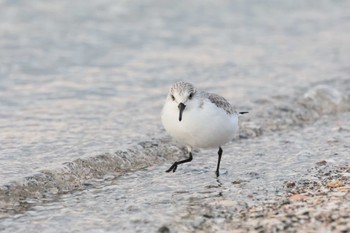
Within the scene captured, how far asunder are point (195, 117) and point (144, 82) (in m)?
4.68

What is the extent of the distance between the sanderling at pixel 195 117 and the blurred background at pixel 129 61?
140cm

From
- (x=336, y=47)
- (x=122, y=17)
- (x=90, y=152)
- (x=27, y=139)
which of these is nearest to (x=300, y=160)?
(x=90, y=152)

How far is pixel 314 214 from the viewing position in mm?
4809

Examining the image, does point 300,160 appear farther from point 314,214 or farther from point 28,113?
point 28,113

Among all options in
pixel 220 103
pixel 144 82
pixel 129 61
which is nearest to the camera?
pixel 220 103

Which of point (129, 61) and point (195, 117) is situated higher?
point (129, 61)

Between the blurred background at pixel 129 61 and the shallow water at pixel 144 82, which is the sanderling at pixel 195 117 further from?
the blurred background at pixel 129 61

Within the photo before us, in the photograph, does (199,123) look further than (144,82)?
No

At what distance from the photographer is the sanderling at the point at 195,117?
5.71m

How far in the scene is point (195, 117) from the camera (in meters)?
5.71

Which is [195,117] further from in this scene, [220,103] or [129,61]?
[129,61]

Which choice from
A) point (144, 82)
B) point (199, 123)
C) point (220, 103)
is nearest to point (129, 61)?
point (144, 82)

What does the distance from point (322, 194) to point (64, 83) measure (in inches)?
216

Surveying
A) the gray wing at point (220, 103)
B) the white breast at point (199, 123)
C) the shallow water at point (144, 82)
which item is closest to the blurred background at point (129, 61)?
the shallow water at point (144, 82)
